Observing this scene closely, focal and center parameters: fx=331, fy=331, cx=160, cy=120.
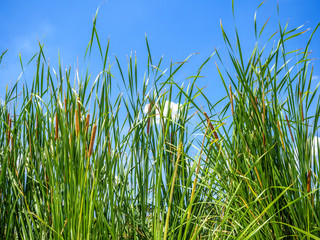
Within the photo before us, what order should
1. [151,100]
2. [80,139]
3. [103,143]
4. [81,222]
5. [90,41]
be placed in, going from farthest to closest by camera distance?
[151,100], [90,41], [103,143], [80,139], [81,222]

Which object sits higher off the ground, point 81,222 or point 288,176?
point 288,176

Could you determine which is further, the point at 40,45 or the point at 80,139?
the point at 40,45

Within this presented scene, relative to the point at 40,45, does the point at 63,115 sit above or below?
below

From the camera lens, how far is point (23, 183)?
4.85 ft

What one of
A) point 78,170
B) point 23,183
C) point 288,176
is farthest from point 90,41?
point 288,176

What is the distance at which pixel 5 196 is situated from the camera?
4.89 ft

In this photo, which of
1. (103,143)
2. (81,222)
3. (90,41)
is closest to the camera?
(81,222)

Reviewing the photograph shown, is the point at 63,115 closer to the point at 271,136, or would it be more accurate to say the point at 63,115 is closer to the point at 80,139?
the point at 80,139

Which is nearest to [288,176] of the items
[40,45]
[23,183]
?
[23,183]

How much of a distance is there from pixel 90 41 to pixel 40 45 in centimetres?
29

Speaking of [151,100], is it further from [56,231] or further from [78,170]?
[56,231]

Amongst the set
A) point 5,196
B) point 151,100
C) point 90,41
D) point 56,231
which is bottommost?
point 56,231

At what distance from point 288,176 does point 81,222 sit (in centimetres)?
79

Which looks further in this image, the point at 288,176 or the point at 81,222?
the point at 288,176
